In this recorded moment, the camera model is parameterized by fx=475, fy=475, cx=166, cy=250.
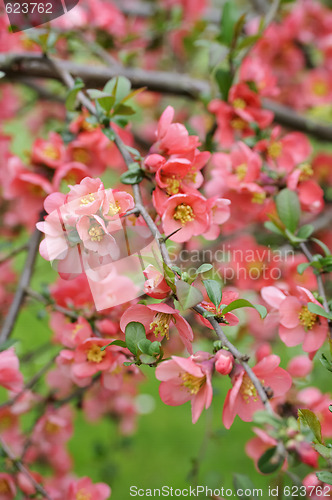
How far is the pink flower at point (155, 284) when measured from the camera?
53cm

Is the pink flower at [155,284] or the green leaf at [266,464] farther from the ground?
the pink flower at [155,284]

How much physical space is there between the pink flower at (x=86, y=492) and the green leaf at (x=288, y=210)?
0.57 meters

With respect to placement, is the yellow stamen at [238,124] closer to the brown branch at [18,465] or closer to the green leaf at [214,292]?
the green leaf at [214,292]

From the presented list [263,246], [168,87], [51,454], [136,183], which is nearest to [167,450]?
[51,454]

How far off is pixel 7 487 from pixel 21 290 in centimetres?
34

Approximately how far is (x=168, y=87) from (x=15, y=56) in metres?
0.41

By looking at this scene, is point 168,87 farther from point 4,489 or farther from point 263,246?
point 4,489

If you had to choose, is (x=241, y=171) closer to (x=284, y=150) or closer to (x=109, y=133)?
(x=284, y=150)

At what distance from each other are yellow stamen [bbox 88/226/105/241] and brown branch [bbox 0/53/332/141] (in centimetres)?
43

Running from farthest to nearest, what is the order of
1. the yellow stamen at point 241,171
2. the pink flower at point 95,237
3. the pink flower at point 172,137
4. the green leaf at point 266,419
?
1. the yellow stamen at point 241,171
2. the pink flower at point 172,137
3. the pink flower at point 95,237
4. the green leaf at point 266,419

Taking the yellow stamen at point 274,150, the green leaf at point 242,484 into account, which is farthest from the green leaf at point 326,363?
the yellow stamen at point 274,150

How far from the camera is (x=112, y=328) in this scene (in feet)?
2.43

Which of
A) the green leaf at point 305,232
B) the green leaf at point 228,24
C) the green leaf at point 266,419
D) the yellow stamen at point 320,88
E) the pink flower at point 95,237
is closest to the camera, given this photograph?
the green leaf at point 266,419

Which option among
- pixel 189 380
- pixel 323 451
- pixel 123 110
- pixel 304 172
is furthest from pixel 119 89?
pixel 323 451
